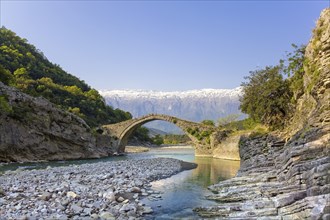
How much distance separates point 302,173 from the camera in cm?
1036

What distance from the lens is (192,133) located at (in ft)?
148

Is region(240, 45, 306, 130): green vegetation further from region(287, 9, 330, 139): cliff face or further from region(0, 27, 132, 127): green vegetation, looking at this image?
region(0, 27, 132, 127): green vegetation

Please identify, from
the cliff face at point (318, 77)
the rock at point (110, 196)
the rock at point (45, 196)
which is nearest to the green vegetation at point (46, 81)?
the cliff face at point (318, 77)

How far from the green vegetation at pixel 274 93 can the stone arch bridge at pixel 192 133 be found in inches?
397

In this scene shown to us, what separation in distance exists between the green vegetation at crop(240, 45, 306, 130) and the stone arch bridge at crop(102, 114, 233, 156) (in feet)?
33.1

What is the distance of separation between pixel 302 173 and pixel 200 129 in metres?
34.2

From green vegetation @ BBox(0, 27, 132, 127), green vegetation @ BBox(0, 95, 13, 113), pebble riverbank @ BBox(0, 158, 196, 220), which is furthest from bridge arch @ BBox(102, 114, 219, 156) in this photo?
pebble riverbank @ BBox(0, 158, 196, 220)

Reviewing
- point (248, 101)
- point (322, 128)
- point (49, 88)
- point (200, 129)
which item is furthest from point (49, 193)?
point (49, 88)

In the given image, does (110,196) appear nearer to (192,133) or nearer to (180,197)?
(180,197)

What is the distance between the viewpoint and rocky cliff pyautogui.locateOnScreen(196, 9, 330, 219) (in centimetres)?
850

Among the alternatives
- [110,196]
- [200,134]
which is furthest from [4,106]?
[200,134]

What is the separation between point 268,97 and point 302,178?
18.8 m

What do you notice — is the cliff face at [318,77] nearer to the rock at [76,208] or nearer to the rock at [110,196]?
the rock at [110,196]

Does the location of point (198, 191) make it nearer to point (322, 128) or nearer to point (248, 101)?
point (322, 128)
